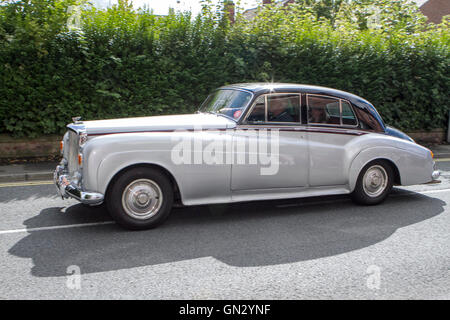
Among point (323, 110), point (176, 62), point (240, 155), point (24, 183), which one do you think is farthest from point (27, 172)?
point (323, 110)

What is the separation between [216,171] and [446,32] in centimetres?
1204

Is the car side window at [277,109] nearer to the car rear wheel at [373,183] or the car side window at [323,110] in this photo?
the car side window at [323,110]

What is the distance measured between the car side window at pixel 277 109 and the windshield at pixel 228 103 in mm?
164

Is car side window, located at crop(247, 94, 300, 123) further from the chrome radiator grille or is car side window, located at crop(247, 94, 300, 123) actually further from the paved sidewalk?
the paved sidewalk

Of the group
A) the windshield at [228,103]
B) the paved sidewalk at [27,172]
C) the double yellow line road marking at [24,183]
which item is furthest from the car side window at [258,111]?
the paved sidewalk at [27,172]

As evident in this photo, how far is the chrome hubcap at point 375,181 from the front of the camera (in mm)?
6547

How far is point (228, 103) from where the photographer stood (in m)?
6.20

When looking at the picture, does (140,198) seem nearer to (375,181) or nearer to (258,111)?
(258,111)

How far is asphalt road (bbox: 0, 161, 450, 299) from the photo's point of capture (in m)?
3.80

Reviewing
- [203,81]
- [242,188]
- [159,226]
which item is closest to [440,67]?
[203,81]

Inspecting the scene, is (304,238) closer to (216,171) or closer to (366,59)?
(216,171)

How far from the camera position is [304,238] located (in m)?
5.17

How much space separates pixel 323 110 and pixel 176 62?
5.46 metres

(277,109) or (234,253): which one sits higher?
(277,109)
